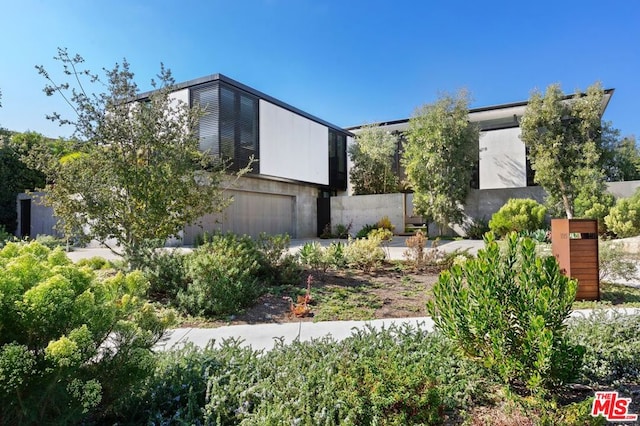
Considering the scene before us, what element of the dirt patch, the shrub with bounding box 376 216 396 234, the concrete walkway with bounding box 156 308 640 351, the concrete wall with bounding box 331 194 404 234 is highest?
Answer: the concrete wall with bounding box 331 194 404 234

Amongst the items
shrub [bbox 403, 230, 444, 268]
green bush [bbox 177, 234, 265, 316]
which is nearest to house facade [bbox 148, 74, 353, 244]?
green bush [bbox 177, 234, 265, 316]

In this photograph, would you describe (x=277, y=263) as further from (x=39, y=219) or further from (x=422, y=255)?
(x=39, y=219)

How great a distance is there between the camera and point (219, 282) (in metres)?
4.26

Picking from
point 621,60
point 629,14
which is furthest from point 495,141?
point 629,14

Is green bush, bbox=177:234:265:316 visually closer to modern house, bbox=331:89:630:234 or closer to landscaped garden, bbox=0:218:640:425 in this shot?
landscaped garden, bbox=0:218:640:425

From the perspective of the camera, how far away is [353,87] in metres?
11.9

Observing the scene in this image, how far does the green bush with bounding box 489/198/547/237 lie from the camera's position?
13.5m

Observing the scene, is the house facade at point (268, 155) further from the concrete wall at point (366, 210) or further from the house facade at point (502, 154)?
the house facade at point (502, 154)

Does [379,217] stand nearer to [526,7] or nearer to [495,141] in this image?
[495,141]

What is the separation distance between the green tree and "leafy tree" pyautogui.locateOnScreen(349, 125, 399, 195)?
9.80ft

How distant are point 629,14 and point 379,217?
12.6 m

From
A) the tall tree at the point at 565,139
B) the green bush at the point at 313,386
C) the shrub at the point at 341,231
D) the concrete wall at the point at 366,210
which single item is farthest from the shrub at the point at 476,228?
the green bush at the point at 313,386

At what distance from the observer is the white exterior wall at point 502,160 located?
16969 millimetres

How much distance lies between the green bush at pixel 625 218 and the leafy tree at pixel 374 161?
1007 cm
